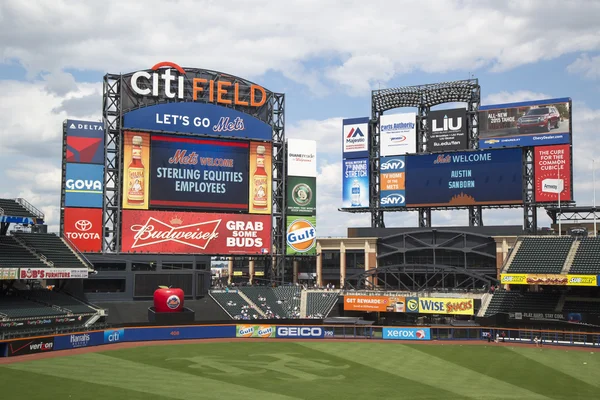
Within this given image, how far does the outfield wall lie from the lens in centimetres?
4825

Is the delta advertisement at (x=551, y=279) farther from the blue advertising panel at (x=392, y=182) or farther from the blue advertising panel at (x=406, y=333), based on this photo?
the blue advertising panel at (x=392, y=182)

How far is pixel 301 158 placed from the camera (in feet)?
248

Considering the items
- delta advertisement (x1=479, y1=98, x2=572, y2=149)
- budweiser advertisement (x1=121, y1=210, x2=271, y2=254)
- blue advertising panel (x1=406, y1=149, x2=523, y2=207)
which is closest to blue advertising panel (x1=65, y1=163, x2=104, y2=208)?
budweiser advertisement (x1=121, y1=210, x2=271, y2=254)

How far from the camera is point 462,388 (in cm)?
3331

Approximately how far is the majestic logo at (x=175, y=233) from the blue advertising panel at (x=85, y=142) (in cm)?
815

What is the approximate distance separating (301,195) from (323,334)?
24.4 meters

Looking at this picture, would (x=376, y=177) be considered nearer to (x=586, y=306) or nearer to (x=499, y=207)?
(x=499, y=207)

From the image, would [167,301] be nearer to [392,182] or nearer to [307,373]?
[307,373]

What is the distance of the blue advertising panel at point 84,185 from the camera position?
63.0m

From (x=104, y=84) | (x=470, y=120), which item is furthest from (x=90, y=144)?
(x=470, y=120)

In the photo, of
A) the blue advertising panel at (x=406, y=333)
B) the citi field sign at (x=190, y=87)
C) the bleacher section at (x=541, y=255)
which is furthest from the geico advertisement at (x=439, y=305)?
the citi field sign at (x=190, y=87)

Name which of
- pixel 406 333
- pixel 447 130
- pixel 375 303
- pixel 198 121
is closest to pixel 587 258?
pixel 406 333

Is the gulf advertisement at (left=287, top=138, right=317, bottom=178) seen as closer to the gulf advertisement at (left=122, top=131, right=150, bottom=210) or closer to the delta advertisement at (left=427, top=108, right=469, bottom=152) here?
the delta advertisement at (left=427, top=108, right=469, bottom=152)

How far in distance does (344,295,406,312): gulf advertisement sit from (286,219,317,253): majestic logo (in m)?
9.76
